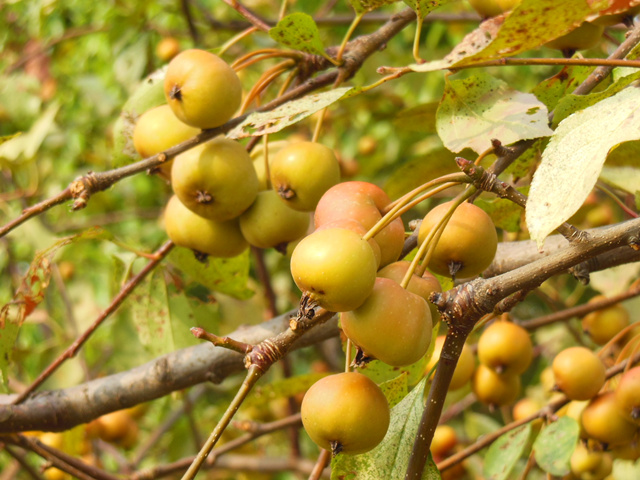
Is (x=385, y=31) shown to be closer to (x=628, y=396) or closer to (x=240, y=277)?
(x=240, y=277)

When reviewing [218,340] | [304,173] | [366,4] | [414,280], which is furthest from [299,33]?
[218,340]

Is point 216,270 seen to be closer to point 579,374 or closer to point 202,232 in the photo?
point 202,232

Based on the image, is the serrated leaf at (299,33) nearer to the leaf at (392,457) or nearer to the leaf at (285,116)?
the leaf at (285,116)

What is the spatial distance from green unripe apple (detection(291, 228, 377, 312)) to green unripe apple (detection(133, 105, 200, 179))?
533 millimetres

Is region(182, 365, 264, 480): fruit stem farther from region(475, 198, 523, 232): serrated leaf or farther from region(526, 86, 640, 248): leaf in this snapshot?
region(475, 198, 523, 232): serrated leaf

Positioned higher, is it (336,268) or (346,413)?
(336,268)

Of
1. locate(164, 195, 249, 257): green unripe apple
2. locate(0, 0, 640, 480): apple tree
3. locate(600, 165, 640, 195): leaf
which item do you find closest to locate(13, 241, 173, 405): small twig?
locate(0, 0, 640, 480): apple tree

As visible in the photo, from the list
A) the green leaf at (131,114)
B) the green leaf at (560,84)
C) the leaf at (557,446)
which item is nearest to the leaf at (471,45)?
the green leaf at (560,84)

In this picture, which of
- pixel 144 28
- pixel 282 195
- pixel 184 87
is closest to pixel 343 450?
pixel 282 195

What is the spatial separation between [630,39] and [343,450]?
700 mm

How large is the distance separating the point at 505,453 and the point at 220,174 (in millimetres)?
800

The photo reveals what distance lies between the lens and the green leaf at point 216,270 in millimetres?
1421

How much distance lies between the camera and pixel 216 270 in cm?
146

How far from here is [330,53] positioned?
1.27m
